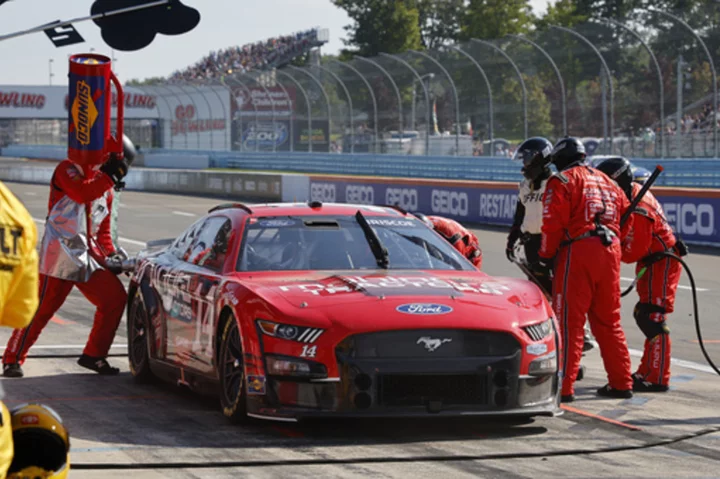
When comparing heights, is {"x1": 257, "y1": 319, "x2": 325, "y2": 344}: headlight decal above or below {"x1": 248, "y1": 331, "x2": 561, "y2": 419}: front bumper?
above

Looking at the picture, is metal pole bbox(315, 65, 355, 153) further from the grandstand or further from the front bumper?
the grandstand

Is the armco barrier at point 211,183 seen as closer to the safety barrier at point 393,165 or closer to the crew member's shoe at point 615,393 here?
the safety barrier at point 393,165

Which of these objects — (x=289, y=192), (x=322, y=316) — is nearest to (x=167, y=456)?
(x=322, y=316)

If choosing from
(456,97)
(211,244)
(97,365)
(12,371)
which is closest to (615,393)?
(211,244)

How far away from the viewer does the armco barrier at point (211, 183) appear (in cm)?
3934

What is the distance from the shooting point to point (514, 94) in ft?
→ 111

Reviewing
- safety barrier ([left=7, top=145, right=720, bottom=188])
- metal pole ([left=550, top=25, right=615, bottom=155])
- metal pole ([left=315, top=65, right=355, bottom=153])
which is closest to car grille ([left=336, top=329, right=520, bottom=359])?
safety barrier ([left=7, top=145, right=720, bottom=188])

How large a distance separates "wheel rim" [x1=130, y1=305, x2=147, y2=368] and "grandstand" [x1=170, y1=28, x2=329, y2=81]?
3667 inches

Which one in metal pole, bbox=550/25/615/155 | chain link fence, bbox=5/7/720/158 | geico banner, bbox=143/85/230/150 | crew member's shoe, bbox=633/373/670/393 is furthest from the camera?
geico banner, bbox=143/85/230/150

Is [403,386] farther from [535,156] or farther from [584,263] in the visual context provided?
[535,156]

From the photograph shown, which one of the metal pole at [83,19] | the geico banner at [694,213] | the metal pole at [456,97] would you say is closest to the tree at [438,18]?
A: the metal pole at [456,97]

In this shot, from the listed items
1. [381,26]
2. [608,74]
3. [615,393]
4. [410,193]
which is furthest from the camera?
[381,26]

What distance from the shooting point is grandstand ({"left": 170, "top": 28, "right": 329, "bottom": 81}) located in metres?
103

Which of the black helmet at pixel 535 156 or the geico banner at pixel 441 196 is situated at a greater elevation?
the black helmet at pixel 535 156
